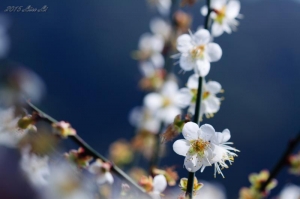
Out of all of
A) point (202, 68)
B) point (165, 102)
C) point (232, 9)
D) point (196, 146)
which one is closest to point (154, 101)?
point (165, 102)

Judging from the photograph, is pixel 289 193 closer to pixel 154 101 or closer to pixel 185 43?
pixel 185 43

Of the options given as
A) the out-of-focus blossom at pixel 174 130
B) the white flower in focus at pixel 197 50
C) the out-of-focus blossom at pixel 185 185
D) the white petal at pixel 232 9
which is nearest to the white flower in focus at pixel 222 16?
the white petal at pixel 232 9

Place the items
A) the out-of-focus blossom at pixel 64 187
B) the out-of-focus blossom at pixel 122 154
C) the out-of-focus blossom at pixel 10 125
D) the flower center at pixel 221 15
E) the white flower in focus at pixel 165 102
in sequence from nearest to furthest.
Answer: the out-of-focus blossom at pixel 64 187, the out-of-focus blossom at pixel 10 125, the flower center at pixel 221 15, the out-of-focus blossom at pixel 122 154, the white flower in focus at pixel 165 102

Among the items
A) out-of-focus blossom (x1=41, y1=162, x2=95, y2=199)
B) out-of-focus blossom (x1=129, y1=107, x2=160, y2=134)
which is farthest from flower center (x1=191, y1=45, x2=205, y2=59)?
out-of-focus blossom (x1=129, y1=107, x2=160, y2=134)

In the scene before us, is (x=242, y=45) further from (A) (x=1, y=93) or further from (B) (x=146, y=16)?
(A) (x=1, y=93)

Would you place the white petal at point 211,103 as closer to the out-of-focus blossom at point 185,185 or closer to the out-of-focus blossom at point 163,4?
the out-of-focus blossom at point 185,185

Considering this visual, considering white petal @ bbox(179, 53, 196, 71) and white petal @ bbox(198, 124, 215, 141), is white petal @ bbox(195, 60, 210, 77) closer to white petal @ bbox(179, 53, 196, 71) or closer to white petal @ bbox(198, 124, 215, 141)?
white petal @ bbox(179, 53, 196, 71)
